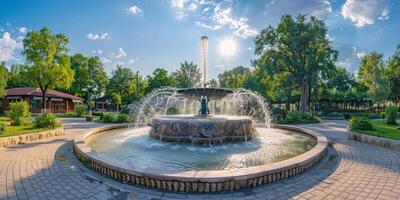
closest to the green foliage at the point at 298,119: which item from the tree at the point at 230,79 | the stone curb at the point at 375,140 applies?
the stone curb at the point at 375,140

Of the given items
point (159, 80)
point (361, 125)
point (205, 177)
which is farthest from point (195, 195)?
point (159, 80)

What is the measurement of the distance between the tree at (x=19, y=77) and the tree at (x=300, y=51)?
28877 millimetres

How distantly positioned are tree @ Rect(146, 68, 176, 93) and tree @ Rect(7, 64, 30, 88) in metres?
19.1

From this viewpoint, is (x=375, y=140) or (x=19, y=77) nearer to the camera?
(x=375, y=140)

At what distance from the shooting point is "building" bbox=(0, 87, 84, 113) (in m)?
37.0

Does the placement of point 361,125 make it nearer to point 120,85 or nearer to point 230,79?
point 120,85

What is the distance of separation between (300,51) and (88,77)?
41.2 metres

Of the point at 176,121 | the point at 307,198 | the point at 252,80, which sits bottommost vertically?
the point at 307,198

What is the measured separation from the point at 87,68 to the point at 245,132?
47543mm

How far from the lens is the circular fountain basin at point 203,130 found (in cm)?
920

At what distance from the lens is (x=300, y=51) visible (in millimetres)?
29484

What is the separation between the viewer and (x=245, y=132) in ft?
32.9

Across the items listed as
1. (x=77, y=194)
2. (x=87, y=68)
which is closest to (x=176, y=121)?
(x=77, y=194)

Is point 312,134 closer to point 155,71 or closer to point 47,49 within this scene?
point 47,49
